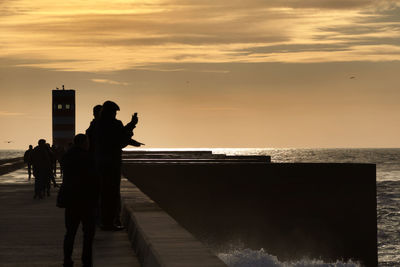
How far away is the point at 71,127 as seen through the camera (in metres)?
50.1

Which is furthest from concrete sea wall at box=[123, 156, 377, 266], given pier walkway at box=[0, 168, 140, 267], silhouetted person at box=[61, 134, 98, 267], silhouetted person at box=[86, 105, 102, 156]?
silhouetted person at box=[61, 134, 98, 267]

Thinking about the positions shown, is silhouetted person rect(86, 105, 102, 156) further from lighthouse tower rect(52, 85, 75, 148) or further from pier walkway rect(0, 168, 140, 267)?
lighthouse tower rect(52, 85, 75, 148)

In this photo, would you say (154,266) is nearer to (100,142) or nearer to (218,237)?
(100,142)

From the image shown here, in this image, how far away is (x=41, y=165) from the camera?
24.0 m

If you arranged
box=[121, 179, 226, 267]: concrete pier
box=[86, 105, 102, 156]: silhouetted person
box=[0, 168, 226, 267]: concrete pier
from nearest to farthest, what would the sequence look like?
box=[121, 179, 226, 267]: concrete pier → box=[0, 168, 226, 267]: concrete pier → box=[86, 105, 102, 156]: silhouetted person

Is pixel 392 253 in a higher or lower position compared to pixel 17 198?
lower

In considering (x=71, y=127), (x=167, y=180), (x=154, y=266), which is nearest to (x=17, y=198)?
(x=167, y=180)

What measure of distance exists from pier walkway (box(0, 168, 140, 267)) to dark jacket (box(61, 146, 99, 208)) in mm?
1174

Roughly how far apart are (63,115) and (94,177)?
133 feet

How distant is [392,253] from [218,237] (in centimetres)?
2419

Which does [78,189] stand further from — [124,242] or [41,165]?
[41,165]

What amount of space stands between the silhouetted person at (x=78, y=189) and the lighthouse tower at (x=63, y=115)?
40.2 metres

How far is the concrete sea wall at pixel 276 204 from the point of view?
3161 cm

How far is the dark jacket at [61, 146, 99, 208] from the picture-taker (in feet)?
32.7
